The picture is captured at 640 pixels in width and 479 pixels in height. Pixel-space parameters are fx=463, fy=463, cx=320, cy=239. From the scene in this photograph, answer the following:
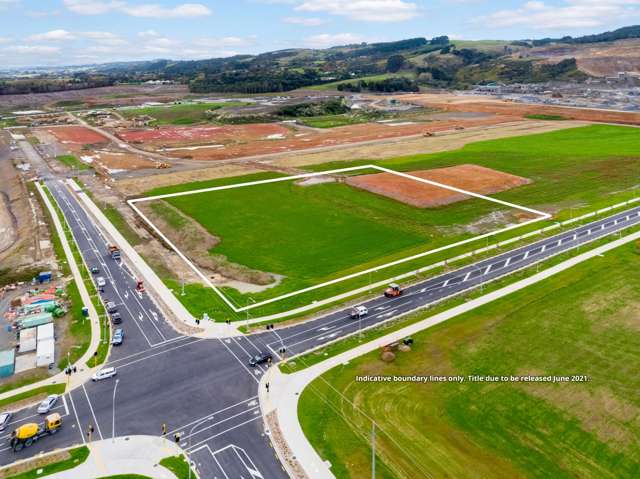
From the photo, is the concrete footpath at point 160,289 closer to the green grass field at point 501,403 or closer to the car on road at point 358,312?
the car on road at point 358,312

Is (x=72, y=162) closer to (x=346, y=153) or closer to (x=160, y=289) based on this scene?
(x=346, y=153)

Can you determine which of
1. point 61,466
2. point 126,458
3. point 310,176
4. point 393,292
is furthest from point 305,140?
point 61,466

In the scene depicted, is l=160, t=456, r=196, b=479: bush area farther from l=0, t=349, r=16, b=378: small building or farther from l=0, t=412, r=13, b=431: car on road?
l=0, t=349, r=16, b=378: small building

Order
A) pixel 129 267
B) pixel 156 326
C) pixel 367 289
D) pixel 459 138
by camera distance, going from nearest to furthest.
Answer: pixel 156 326 < pixel 367 289 < pixel 129 267 < pixel 459 138

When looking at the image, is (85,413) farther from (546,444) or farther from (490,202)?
(490,202)

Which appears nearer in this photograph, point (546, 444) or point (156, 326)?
point (546, 444)

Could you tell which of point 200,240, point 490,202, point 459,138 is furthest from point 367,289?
point 459,138

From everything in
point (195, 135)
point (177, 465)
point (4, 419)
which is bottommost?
point (177, 465)

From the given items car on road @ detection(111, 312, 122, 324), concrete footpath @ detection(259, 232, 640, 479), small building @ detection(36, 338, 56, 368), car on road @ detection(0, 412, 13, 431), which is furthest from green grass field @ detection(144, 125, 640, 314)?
car on road @ detection(0, 412, 13, 431)
